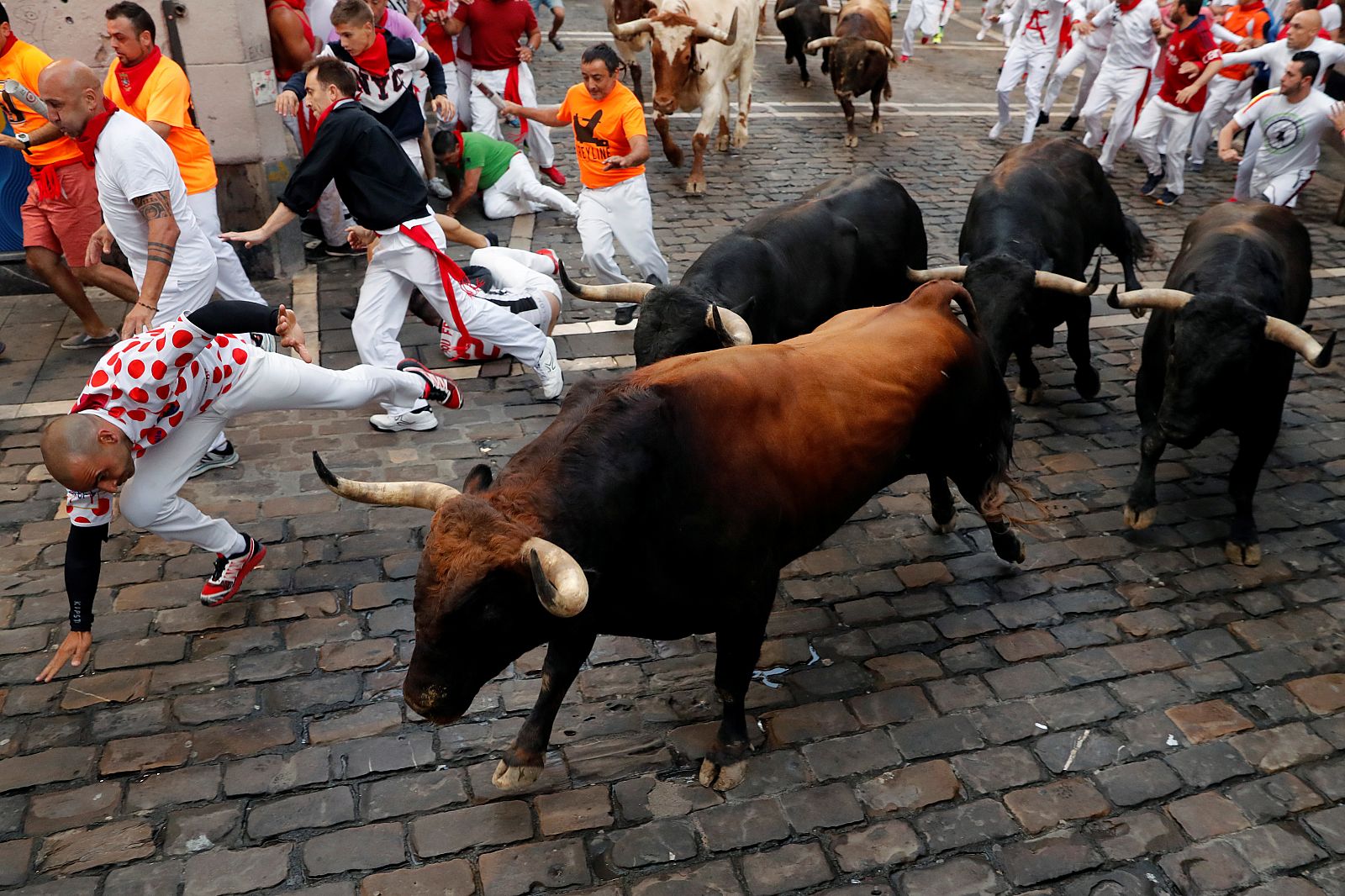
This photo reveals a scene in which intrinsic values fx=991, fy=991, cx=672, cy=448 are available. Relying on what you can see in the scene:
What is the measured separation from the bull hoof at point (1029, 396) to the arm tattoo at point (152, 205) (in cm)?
609

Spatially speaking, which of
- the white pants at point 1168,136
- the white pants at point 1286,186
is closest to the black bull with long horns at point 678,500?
the white pants at point 1286,186

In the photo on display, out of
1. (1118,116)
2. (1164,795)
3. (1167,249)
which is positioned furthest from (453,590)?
(1118,116)

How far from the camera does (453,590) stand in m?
3.27

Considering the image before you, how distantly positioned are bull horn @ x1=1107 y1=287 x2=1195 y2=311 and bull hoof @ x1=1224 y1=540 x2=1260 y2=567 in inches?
57.1

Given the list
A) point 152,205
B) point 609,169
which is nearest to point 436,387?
point 152,205

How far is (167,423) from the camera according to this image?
4855mm

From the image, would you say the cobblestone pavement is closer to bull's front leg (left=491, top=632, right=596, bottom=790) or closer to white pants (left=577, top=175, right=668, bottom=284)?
bull's front leg (left=491, top=632, right=596, bottom=790)

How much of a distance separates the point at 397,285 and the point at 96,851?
13.9 ft

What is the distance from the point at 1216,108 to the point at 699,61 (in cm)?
652

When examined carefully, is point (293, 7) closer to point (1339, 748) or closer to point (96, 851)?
point (96, 851)

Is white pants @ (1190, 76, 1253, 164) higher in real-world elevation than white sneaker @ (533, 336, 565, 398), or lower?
higher

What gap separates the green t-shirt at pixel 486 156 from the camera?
1019 cm

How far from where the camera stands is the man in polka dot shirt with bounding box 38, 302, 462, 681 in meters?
4.39

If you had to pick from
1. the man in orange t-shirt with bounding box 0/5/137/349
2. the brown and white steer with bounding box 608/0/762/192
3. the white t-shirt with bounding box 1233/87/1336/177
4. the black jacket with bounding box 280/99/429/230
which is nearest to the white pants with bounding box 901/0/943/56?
the brown and white steer with bounding box 608/0/762/192
